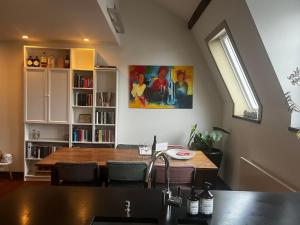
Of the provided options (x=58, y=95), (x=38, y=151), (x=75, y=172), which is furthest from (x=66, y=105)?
(x=75, y=172)

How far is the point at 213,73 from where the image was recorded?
5211 millimetres

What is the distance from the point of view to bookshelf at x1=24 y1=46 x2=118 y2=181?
4863 millimetres

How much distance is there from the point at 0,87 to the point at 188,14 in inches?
145

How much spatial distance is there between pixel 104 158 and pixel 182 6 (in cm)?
290

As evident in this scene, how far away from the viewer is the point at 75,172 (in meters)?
2.70

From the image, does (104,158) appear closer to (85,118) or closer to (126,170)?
(126,170)

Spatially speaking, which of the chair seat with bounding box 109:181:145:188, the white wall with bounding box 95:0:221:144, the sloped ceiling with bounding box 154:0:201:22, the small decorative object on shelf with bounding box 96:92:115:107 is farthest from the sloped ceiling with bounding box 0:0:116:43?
the chair seat with bounding box 109:181:145:188

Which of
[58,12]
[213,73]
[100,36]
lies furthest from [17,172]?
[213,73]

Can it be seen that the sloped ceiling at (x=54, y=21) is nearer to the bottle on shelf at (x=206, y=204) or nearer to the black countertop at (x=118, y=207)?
the black countertop at (x=118, y=207)

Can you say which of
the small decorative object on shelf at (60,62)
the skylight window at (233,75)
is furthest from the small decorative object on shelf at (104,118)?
the skylight window at (233,75)

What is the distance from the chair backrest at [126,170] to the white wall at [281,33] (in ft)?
5.27

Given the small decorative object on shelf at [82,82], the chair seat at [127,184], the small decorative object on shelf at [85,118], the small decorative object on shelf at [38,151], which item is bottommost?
the small decorative object on shelf at [38,151]

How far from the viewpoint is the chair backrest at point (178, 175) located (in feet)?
8.85

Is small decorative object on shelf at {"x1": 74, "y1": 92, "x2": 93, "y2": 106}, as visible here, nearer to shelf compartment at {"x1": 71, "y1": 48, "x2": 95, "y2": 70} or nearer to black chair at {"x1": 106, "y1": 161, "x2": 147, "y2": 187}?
shelf compartment at {"x1": 71, "y1": 48, "x2": 95, "y2": 70}
